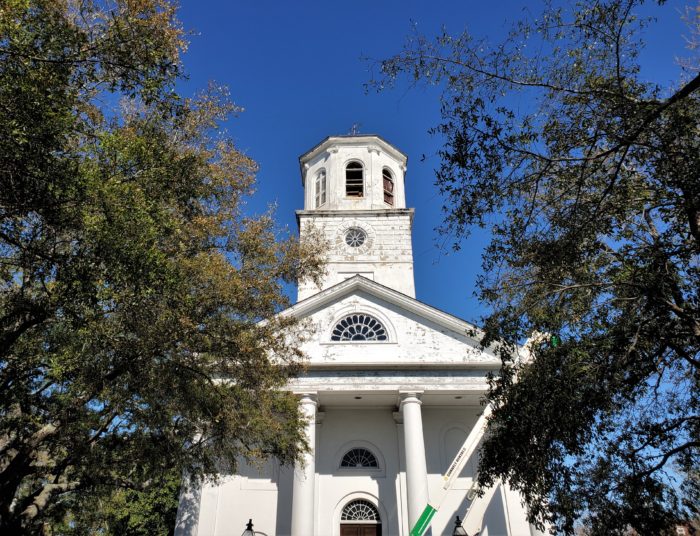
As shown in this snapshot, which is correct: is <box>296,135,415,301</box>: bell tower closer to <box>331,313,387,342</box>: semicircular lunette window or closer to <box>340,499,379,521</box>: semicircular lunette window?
<box>331,313,387,342</box>: semicircular lunette window

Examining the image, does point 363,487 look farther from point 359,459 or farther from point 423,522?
point 423,522

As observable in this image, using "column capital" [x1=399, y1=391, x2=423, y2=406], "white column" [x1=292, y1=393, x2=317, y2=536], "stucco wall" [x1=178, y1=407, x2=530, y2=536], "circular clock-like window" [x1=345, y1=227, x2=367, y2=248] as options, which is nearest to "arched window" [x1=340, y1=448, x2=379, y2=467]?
"stucco wall" [x1=178, y1=407, x2=530, y2=536]

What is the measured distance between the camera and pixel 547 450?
22.0 ft

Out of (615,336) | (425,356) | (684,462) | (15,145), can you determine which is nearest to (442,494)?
(425,356)

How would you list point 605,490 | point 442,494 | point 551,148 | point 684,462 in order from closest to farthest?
point 551,148 → point 605,490 → point 684,462 → point 442,494

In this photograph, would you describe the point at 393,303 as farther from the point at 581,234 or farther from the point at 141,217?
the point at 141,217

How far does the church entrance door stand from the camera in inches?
643

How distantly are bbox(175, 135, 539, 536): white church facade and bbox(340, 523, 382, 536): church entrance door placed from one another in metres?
0.03

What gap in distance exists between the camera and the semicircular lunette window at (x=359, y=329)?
58.4ft

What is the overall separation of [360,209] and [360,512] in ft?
41.7

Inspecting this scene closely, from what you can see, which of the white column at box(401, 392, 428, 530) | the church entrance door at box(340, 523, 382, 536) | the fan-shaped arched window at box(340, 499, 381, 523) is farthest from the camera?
the fan-shaped arched window at box(340, 499, 381, 523)

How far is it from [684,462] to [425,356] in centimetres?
990

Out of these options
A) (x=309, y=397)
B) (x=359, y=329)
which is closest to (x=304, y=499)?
(x=309, y=397)

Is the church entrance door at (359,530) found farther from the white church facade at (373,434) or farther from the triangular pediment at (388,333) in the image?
the triangular pediment at (388,333)
